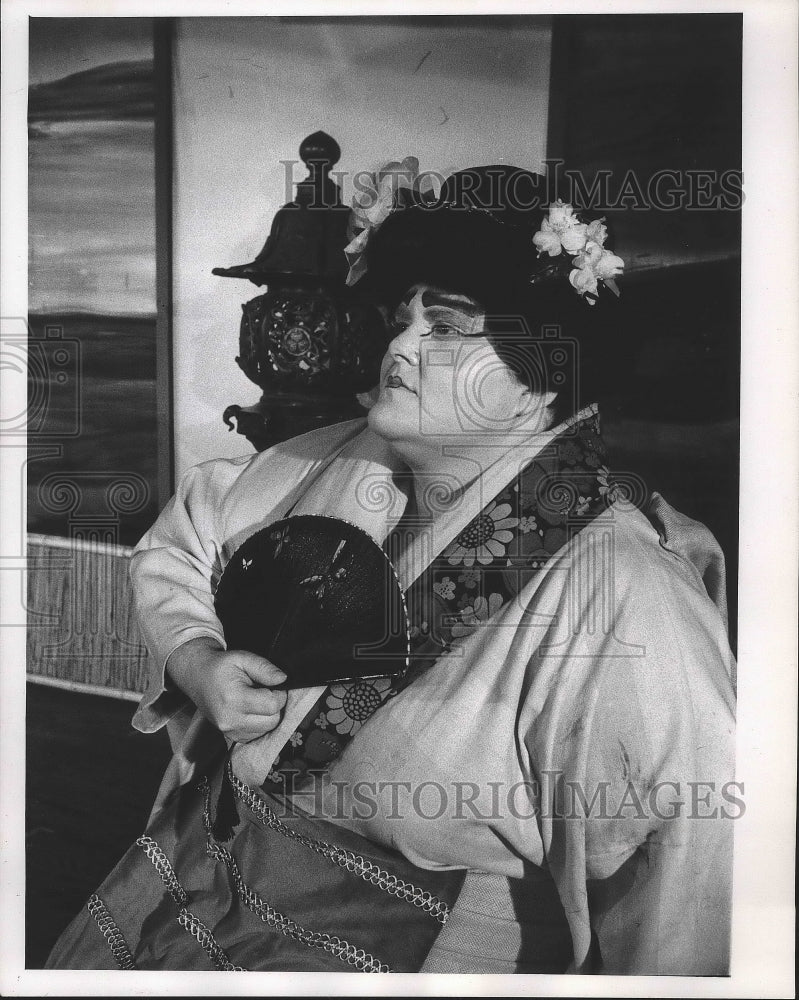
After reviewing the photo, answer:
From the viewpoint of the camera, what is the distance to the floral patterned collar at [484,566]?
1689mm

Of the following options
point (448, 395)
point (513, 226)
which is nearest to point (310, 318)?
point (448, 395)

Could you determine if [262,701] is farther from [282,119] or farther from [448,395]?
[282,119]

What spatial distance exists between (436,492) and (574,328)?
→ 15.4 inches

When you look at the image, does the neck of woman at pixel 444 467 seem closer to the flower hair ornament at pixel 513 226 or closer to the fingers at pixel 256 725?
the flower hair ornament at pixel 513 226

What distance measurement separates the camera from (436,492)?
173 centimetres

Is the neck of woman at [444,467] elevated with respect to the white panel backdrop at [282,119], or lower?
lower

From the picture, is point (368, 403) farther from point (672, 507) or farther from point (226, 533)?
point (672, 507)

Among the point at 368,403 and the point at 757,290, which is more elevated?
the point at 757,290

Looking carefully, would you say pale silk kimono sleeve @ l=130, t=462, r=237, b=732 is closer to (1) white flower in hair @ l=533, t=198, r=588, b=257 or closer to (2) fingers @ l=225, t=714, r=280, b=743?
(2) fingers @ l=225, t=714, r=280, b=743

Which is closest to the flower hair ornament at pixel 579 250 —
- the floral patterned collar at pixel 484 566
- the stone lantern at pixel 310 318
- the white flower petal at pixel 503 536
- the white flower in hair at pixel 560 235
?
the white flower in hair at pixel 560 235

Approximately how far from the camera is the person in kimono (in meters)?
1.66

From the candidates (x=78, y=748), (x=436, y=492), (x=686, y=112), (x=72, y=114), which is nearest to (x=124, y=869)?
(x=78, y=748)

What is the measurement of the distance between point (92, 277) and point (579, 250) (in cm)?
92

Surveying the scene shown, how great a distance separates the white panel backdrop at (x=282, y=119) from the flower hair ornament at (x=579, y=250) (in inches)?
5.9
